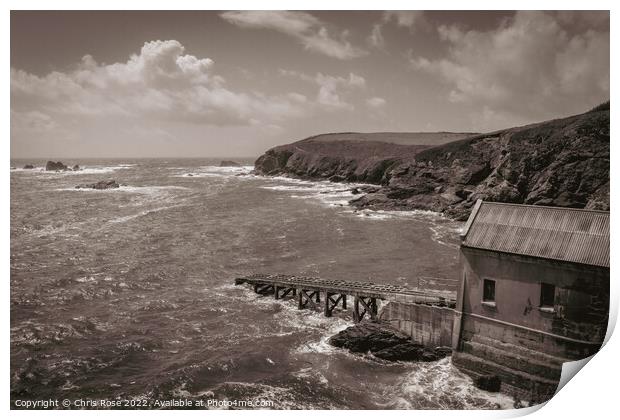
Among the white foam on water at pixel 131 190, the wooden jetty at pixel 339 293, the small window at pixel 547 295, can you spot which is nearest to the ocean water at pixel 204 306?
the wooden jetty at pixel 339 293

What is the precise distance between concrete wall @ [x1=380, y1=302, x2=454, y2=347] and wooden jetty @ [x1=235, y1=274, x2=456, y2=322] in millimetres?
624

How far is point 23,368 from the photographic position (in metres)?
18.9

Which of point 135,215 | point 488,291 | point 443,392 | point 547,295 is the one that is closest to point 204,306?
point 443,392

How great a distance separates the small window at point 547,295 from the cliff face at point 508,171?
16818mm

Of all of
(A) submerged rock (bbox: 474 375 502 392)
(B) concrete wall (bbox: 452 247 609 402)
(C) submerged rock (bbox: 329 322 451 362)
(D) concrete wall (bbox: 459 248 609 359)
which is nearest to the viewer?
(D) concrete wall (bbox: 459 248 609 359)

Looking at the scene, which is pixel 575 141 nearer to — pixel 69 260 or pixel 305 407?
pixel 305 407

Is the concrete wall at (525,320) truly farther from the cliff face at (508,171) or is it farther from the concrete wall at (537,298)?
the cliff face at (508,171)

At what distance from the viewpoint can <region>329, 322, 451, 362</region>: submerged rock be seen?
766 inches

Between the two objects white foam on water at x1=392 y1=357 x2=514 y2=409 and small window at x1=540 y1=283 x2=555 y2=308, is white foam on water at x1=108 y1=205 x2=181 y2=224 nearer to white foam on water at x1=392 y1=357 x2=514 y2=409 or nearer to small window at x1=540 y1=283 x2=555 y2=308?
white foam on water at x1=392 y1=357 x2=514 y2=409

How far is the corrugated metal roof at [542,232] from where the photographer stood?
49.3 feet

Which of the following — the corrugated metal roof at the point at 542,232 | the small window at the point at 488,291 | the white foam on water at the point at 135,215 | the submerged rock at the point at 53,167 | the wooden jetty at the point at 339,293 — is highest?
the submerged rock at the point at 53,167

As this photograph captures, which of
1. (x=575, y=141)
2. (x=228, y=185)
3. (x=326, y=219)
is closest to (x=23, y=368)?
(x=326, y=219)

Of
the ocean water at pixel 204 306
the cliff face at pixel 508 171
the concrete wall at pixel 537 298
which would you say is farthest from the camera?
the cliff face at pixel 508 171

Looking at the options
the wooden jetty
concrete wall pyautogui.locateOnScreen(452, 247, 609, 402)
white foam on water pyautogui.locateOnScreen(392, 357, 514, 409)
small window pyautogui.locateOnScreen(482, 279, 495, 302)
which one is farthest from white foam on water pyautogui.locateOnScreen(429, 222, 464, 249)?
small window pyautogui.locateOnScreen(482, 279, 495, 302)
